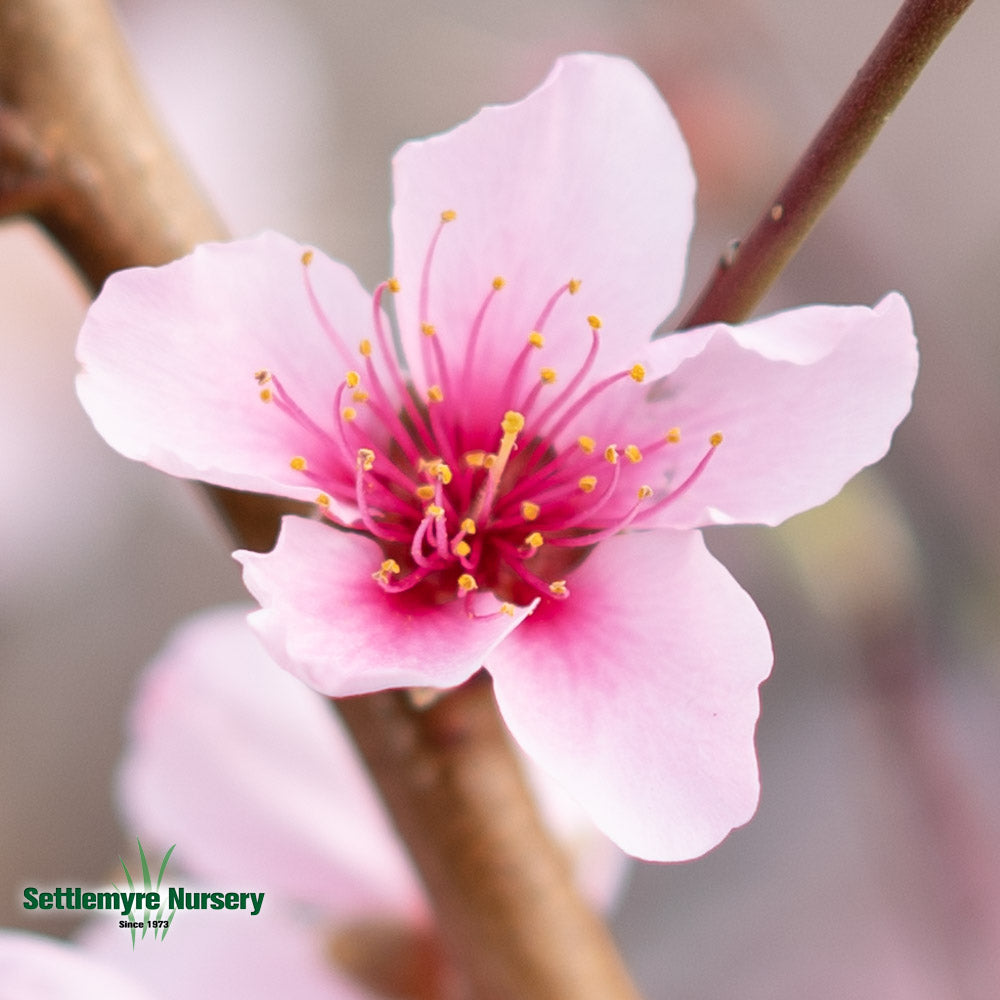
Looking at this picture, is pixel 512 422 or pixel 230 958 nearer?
pixel 512 422

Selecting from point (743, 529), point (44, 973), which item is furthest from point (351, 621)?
point (743, 529)

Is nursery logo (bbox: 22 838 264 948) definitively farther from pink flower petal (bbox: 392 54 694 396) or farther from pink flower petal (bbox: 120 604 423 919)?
pink flower petal (bbox: 392 54 694 396)

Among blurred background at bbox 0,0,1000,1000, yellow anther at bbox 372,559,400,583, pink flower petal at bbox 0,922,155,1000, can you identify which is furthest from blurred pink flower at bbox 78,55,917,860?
blurred background at bbox 0,0,1000,1000

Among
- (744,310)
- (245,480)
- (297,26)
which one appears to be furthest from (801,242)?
(297,26)

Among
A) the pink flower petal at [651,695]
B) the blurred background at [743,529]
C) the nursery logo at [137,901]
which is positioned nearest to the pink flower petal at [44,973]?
the nursery logo at [137,901]

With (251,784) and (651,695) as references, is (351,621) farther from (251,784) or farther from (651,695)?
(251,784)

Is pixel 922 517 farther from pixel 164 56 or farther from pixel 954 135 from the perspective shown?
pixel 164 56
